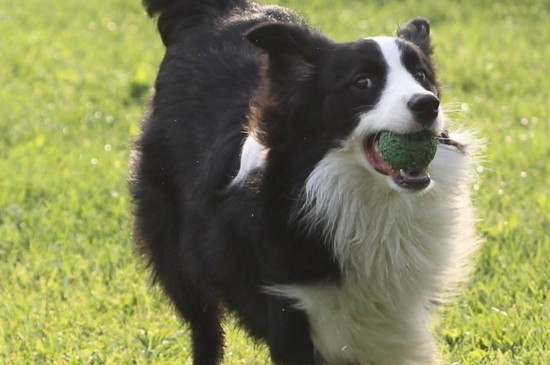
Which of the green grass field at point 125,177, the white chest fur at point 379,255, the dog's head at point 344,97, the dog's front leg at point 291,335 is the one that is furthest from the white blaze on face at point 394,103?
the green grass field at point 125,177

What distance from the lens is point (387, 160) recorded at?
14.0ft

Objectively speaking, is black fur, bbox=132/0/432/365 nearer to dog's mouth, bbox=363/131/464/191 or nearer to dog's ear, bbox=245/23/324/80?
dog's ear, bbox=245/23/324/80

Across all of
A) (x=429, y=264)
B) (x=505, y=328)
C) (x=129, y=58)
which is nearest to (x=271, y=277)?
(x=429, y=264)

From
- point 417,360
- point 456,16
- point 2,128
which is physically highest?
point 417,360

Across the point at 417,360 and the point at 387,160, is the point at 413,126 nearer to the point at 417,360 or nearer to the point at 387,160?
the point at 387,160

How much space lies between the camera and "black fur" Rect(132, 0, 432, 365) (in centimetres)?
446

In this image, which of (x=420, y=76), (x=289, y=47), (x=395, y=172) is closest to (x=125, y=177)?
(x=289, y=47)

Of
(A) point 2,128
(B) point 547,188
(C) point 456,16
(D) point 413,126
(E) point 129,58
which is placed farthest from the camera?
(C) point 456,16

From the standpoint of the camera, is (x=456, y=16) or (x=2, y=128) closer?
(x=2, y=128)

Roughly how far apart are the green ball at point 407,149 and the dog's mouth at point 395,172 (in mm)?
18

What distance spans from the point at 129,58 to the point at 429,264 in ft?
26.2

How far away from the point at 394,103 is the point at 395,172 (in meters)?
0.27

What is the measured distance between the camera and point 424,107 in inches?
164

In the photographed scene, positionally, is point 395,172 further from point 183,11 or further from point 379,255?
point 183,11
